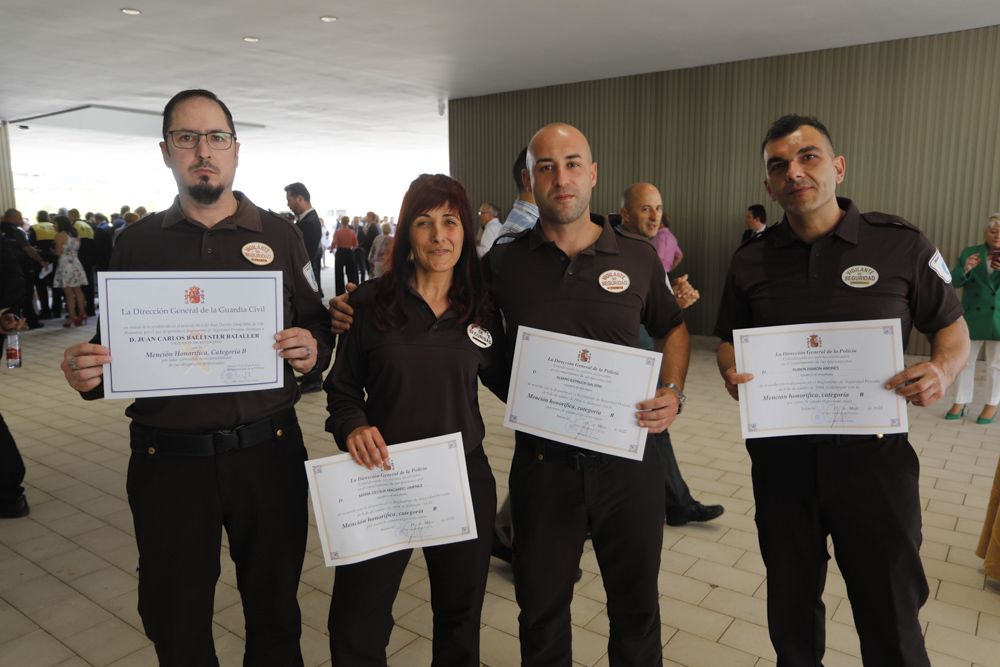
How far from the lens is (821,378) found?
1.87m

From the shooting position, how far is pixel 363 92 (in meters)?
10.9

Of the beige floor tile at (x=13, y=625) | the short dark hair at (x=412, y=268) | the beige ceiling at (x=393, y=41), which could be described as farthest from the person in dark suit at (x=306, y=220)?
the short dark hair at (x=412, y=268)

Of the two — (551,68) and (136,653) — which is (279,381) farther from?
(551,68)

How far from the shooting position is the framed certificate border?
1.81 metres

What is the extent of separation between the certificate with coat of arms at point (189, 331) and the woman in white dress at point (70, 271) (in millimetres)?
10559

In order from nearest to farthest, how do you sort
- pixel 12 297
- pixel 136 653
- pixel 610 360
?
pixel 610 360, pixel 136 653, pixel 12 297

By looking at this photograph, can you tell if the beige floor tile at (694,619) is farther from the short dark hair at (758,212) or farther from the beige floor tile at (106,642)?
the short dark hair at (758,212)

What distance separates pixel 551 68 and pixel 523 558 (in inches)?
340

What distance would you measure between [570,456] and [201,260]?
115 centimetres

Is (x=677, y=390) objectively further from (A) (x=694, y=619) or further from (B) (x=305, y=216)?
(B) (x=305, y=216)

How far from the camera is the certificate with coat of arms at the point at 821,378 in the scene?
183 cm

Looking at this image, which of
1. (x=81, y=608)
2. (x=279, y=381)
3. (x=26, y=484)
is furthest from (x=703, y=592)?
(x=26, y=484)

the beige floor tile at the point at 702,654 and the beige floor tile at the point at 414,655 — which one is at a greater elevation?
the beige floor tile at the point at 702,654

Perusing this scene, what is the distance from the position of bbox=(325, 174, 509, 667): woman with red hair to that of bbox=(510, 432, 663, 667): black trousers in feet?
0.42
